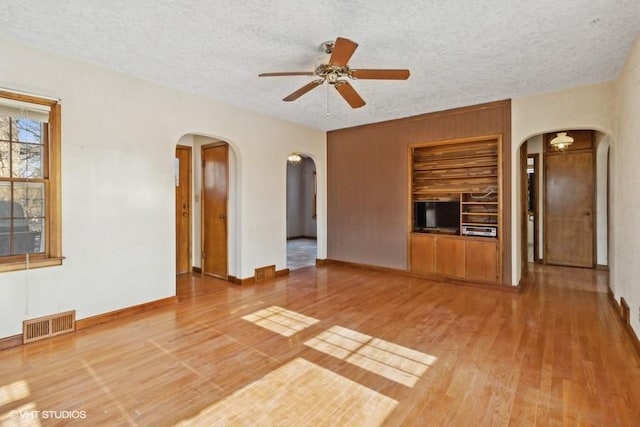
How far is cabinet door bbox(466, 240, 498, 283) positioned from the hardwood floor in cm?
65

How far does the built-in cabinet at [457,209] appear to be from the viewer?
4.84m

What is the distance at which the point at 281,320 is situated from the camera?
11.5ft

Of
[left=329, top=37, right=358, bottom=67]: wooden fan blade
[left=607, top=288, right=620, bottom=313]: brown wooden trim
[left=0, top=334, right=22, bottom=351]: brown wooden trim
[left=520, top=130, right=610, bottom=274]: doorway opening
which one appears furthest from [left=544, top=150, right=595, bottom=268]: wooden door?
[left=0, top=334, right=22, bottom=351]: brown wooden trim

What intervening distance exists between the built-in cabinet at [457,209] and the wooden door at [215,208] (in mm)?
3132

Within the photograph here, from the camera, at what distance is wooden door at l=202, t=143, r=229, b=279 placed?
532 centimetres

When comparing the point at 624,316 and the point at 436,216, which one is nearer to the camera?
the point at 624,316

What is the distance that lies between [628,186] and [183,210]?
6.04 metres

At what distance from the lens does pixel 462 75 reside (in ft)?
12.2

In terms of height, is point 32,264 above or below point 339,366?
above

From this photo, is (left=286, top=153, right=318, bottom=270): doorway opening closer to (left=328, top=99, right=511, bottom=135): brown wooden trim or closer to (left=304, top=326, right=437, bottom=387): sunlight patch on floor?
(left=328, top=99, right=511, bottom=135): brown wooden trim

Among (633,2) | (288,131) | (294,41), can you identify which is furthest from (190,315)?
(633,2)

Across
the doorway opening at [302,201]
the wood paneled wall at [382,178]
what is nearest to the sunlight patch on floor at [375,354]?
the wood paneled wall at [382,178]

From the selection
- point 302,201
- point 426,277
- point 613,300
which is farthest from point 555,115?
point 302,201

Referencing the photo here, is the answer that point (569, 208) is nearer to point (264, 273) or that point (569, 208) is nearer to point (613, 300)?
point (613, 300)
